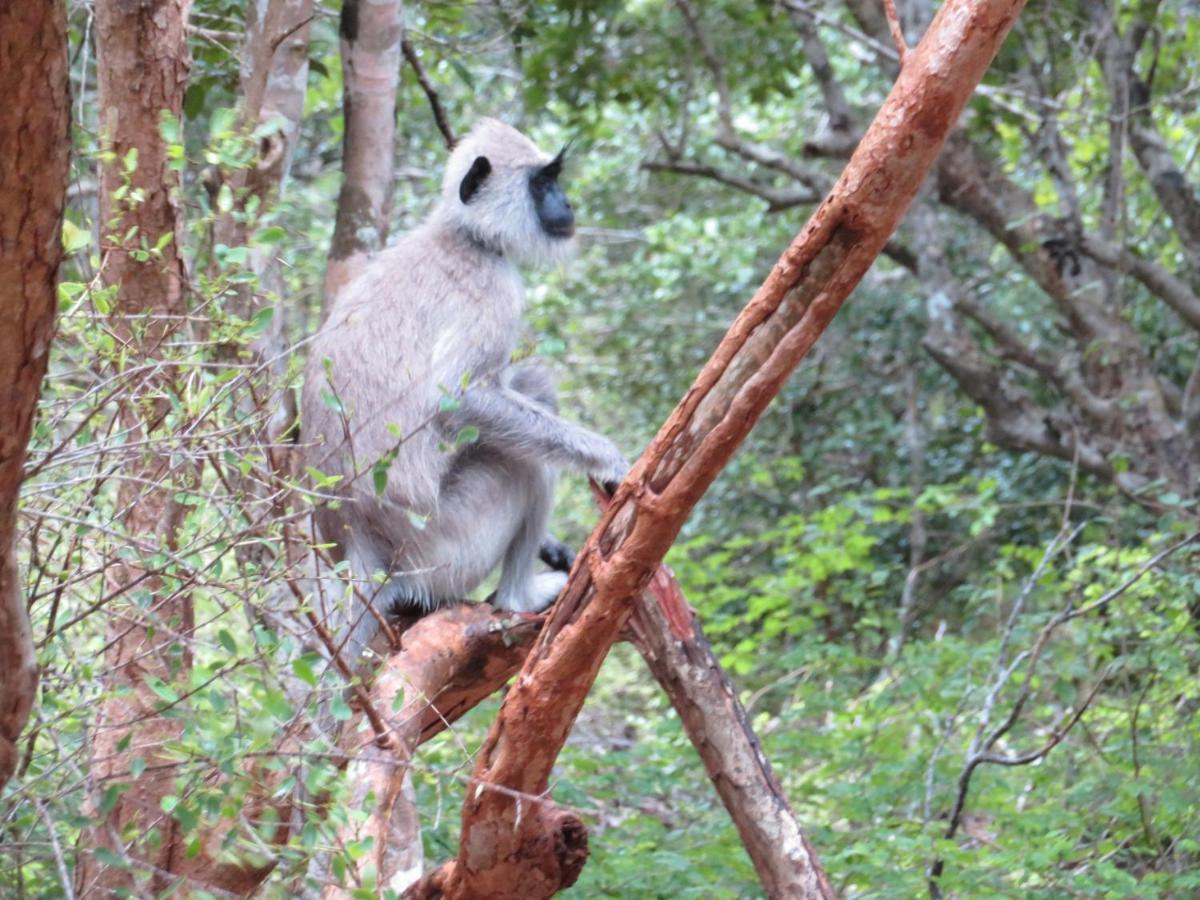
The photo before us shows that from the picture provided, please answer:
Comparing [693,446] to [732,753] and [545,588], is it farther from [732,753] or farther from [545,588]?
[545,588]

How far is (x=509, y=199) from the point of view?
175 inches

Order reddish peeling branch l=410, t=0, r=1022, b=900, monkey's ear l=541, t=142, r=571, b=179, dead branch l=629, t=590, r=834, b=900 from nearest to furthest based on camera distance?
reddish peeling branch l=410, t=0, r=1022, b=900 → dead branch l=629, t=590, r=834, b=900 → monkey's ear l=541, t=142, r=571, b=179

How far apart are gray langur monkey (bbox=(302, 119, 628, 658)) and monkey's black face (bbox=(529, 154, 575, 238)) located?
32 mm

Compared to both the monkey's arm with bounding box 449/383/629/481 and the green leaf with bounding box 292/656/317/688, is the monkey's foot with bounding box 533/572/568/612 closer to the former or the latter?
the monkey's arm with bounding box 449/383/629/481

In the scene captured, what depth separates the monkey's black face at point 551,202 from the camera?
4.48 meters

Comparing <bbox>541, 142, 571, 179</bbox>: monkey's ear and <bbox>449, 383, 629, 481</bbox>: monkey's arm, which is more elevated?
<bbox>541, 142, 571, 179</bbox>: monkey's ear

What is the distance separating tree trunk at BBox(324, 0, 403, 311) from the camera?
4.32 meters

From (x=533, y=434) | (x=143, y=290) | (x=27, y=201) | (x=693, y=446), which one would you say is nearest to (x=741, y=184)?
(x=533, y=434)

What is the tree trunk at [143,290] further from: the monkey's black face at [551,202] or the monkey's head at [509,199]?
the monkey's black face at [551,202]

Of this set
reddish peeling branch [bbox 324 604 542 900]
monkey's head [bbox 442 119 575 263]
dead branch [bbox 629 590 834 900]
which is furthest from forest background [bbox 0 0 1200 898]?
dead branch [bbox 629 590 834 900]

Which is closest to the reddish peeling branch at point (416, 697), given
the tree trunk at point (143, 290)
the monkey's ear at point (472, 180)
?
the tree trunk at point (143, 290)

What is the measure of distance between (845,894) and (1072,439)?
363cm

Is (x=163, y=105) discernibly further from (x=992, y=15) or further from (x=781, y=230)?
(x=781, y=230)

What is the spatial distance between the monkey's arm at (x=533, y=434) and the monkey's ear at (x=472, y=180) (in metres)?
0.69
